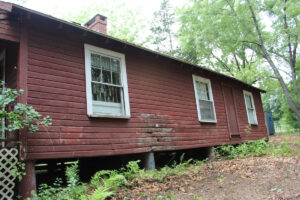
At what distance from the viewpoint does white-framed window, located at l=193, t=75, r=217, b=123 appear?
10.2 meters

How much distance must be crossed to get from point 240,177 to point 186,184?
1515mm

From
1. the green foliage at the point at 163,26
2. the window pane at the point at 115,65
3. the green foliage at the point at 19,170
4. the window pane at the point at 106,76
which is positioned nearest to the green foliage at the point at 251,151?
the window pane at the point at 115,65

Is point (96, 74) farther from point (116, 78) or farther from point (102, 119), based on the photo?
point (102, 119)

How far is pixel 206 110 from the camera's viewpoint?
10.6 meters

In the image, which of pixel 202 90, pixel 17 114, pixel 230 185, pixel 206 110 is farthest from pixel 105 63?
pixel 206 110

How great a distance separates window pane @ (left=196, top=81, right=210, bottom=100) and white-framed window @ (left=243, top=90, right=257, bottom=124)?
4136 mm

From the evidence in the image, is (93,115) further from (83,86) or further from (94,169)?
(94,169)

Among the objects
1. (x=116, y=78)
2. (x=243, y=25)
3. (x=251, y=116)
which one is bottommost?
(x=251, y=116)

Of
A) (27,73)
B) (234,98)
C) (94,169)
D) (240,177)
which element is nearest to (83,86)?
(27,73)

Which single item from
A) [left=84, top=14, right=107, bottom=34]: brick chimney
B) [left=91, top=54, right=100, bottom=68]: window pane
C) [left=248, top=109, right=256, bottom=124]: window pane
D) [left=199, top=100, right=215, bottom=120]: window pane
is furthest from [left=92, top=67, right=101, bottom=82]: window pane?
[left=248, top=109, right=256, bottom=124]: window pane

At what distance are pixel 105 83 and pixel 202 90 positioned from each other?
5.31m

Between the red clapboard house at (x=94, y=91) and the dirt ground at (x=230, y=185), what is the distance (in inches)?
59.5

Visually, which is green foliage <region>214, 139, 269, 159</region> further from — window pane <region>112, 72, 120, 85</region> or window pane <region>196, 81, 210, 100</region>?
window pane <region>112, 72, 120, 85</region>

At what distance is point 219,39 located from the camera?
15922 millimetres
